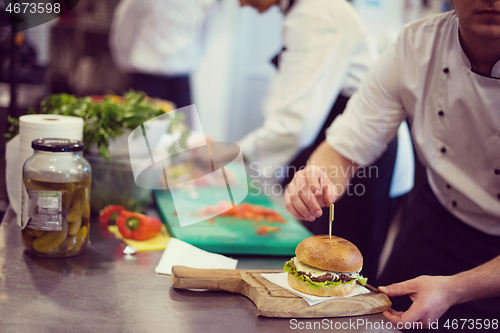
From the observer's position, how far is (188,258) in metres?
1.22

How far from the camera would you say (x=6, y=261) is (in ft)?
3.58

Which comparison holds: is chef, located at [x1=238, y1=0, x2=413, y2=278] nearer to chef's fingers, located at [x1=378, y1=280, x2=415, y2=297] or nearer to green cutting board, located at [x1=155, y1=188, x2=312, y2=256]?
green cutting board, located at [x1=155, y1=188, x2=312, y2=256]

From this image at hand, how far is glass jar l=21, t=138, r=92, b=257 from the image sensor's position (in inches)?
42.2

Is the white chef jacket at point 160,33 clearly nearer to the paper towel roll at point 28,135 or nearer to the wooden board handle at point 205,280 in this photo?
the paper towel roll at point 28,135

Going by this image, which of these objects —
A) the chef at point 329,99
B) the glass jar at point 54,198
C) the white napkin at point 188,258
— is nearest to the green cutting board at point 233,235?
the white napkin at point 188,258

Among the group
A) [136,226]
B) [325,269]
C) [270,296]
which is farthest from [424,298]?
[136,226]

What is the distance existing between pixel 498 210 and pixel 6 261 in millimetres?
1249

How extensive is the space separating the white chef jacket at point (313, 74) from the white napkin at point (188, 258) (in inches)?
37.2

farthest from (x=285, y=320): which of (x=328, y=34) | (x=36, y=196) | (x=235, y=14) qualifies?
(x=235, y=14)

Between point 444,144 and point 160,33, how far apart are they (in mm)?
2697

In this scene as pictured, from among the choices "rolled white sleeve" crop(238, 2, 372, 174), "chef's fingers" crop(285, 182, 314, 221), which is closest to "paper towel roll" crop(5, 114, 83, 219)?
"chef's fingers" crop(285, 182, 314, 221)

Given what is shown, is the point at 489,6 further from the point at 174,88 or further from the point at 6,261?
the point at 174,88

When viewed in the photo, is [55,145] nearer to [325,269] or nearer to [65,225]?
[65,225]

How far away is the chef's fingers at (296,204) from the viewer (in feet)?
4.08
